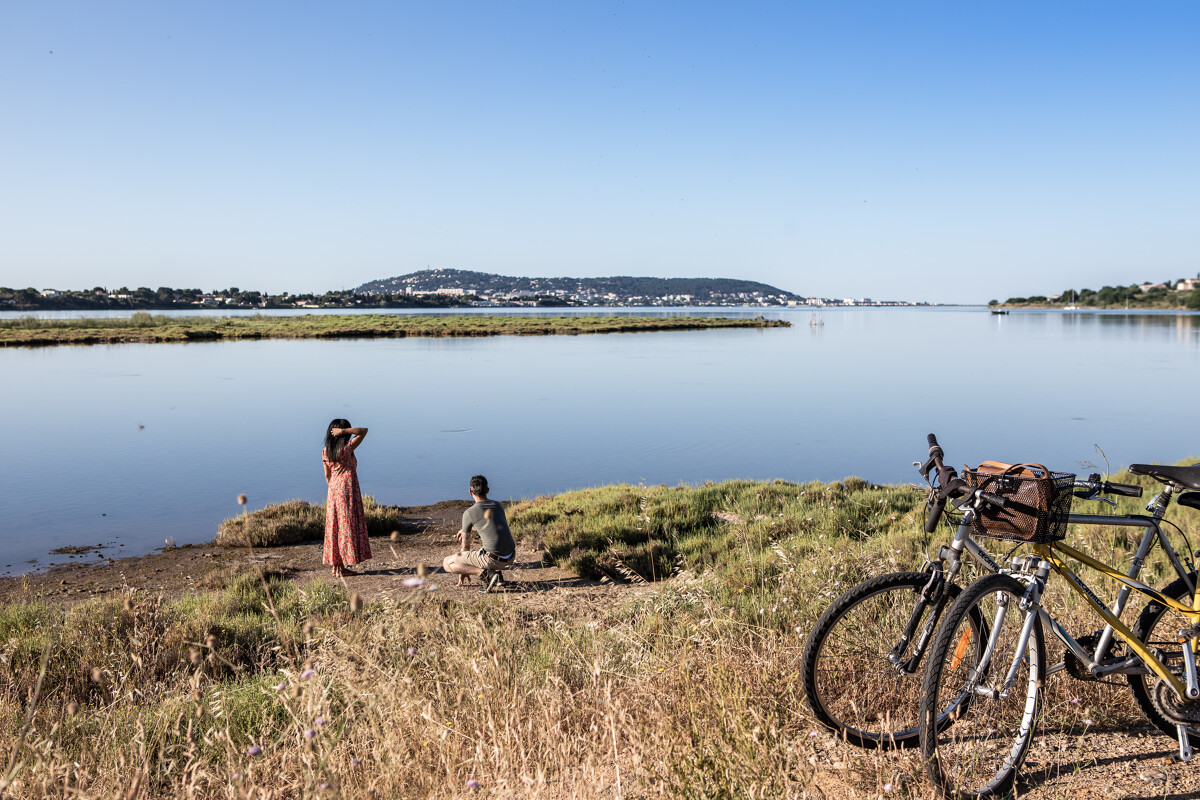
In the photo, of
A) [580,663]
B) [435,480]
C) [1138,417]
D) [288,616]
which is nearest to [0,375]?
[435,480]

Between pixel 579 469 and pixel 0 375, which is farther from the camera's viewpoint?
pixel 0 375

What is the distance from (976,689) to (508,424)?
2232cm

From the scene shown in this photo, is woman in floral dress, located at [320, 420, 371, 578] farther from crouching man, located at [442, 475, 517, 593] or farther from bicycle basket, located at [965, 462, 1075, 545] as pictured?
bicycle basket, located at [965, 462, 1075, 545]

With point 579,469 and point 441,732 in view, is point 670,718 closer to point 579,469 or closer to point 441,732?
point 441,732

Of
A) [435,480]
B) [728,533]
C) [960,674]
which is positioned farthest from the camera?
[435,480]

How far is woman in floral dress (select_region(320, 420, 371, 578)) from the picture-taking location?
29.5 ft

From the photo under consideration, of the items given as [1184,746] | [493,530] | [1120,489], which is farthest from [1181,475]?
[493,530]

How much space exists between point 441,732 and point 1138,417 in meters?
28.9

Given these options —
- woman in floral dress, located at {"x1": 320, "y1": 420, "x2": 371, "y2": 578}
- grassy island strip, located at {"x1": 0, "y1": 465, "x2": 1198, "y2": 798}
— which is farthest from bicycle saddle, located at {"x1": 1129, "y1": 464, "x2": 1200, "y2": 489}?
woman in floral dress, located at {"x1": 320, "y1": 420, "x2": 371, "y2": 578}

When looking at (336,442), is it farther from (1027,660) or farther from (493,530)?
(1027,660)

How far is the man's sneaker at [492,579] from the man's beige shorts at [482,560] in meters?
0.06

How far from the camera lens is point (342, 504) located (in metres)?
8.99

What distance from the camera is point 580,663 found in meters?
4.28

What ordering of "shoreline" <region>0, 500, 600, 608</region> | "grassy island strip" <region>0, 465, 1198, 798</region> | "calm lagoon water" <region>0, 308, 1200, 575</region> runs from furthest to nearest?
1. "calm lagoon water" <region>0, 308, 1200, 575</region>
2. "shoreline" <region>0, 500, 600, 608</region>
3. "grassy island strip" <region>0, 465, 1198, 798</region>
